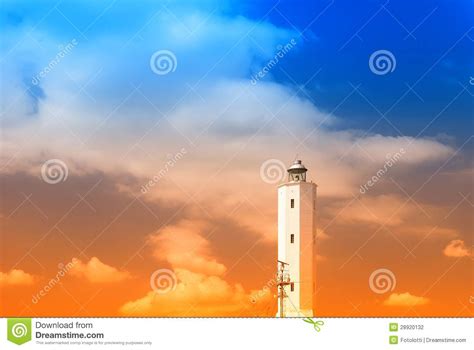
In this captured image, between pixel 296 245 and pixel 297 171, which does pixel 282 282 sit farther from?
pixel 297 171

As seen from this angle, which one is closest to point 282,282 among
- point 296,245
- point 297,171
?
point 296,245

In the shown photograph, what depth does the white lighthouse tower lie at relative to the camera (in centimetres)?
3862
